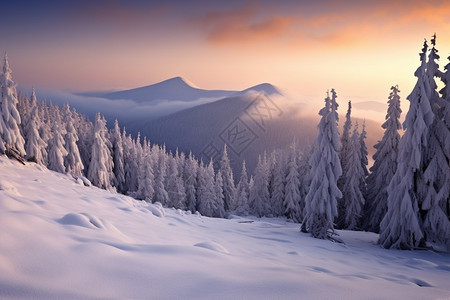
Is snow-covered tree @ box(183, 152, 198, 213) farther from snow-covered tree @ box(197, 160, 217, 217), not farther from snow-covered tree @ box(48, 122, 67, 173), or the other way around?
snow-covered tree @ box(48, 122, 67, 173)

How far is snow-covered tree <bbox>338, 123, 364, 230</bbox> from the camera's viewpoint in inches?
1158

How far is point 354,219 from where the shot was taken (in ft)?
97.0

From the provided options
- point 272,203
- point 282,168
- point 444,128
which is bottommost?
point 272,203

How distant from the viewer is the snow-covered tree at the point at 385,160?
25.5 metres

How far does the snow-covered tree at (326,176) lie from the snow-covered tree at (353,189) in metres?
13.7

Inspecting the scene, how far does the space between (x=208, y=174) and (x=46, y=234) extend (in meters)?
44.7

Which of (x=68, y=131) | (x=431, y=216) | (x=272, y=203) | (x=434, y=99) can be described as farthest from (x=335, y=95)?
(x=68, y=131)

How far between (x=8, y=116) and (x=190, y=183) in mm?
33319

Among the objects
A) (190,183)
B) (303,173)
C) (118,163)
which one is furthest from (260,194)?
(118,163)

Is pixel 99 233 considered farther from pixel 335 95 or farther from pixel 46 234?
pixel 335 95

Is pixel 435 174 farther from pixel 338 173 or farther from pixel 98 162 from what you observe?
pixel 98 162

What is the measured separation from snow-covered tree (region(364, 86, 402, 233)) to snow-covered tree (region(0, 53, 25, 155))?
35916mm

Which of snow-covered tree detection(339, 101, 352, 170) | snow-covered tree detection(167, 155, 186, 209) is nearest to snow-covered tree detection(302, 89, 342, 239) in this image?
snow-covered tree detection(339, 101, 352, 170)

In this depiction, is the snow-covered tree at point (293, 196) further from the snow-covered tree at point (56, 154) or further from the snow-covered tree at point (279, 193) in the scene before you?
the snow-covered tree at point (56, 154)
